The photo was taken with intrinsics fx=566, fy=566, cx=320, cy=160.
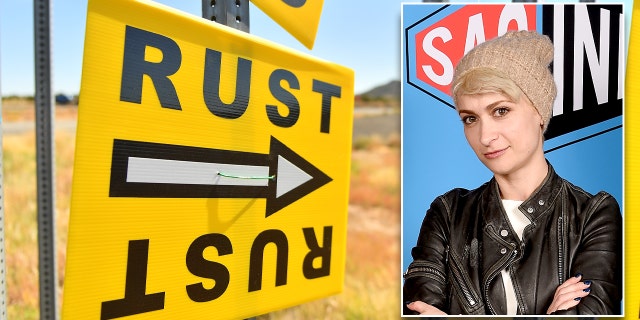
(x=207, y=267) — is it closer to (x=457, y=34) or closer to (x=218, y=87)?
(x=218, y=87)

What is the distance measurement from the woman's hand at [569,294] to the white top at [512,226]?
92 mm

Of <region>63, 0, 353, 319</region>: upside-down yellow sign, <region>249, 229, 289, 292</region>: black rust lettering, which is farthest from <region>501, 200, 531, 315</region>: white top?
<region>249, 229, 289, 292</region>: black rust lettering

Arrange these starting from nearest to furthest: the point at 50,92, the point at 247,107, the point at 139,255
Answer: the point at 139,255 < the point at 247,107 < the point at 50,92

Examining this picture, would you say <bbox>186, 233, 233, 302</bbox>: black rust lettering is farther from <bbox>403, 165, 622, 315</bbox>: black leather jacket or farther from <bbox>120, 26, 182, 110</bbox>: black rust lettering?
<bbox>403, 165, 622, 315</bbox>: black leather jacket

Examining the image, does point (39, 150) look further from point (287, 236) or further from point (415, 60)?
point (415, 60)

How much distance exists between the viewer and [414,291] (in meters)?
1.46

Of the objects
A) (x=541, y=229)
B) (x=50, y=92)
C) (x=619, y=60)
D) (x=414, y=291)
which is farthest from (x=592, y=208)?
(x=50, y=92)

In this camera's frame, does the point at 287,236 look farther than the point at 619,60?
No

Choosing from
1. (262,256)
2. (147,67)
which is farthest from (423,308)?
(147,67)

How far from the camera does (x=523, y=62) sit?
140 cm

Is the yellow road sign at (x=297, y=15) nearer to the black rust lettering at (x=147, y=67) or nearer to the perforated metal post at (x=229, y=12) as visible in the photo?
the perforated metal post at (x=229, y=12)

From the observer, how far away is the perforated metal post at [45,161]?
1.34 meters

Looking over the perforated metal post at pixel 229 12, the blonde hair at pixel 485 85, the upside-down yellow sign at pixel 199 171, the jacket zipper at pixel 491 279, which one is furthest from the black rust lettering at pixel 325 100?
the jacket zipper at pixel 491 279

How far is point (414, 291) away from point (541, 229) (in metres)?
0.35
